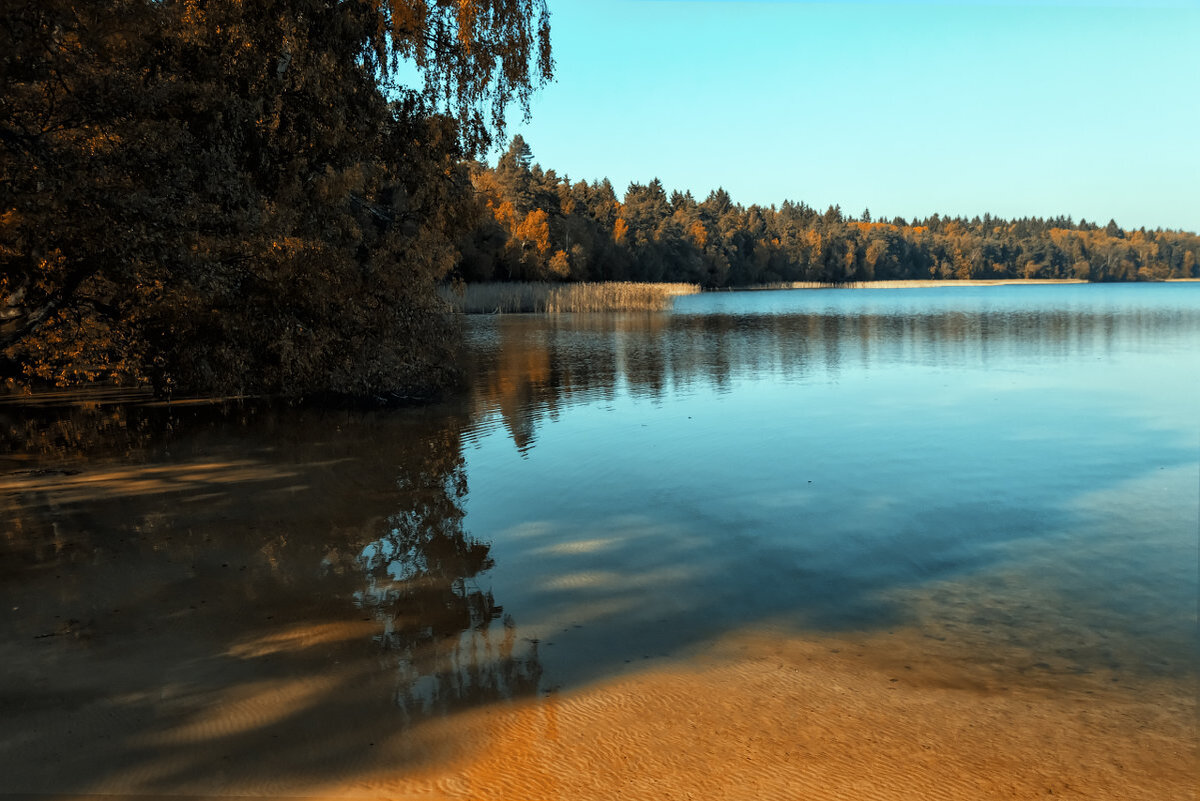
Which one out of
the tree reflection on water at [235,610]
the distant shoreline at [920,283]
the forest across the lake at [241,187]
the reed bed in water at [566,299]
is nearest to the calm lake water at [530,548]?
the tree reflection on water at [235,610]

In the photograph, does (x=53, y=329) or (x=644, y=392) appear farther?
(x=644, y=392)

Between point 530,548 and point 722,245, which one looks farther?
point 722,245

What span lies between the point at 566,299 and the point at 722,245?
2755 inches

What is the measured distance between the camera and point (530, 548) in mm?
7434

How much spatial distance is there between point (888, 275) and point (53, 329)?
504 ft

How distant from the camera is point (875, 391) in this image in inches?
660

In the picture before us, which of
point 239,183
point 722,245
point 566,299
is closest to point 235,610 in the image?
point 239,183

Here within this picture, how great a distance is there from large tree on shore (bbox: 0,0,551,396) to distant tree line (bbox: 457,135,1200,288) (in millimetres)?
2758

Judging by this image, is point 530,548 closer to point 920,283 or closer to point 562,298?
point 562,298

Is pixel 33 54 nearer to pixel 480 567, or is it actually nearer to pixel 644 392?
pixel 480 567

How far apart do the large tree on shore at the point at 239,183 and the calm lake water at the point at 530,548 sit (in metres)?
1.44

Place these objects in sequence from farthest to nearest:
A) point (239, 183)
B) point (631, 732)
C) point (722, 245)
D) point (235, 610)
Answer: point (722, 245)
point (239, 183)
point (235, 610)
point (631, 732)

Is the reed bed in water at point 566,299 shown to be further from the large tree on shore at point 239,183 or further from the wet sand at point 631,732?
the wet sand at point 631,732

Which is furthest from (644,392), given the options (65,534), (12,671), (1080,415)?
(12,671)
